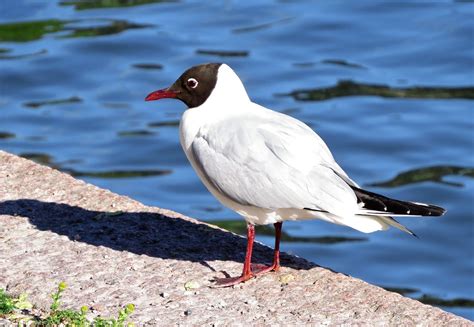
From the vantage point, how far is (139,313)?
6.24 m

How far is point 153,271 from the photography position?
6.76m

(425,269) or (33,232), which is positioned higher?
(33,232)

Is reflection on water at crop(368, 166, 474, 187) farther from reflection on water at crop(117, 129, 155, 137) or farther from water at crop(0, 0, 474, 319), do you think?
Answer: reflection on water at crop(117, 129, 155, 137)

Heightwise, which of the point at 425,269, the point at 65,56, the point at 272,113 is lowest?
the point at 425,269

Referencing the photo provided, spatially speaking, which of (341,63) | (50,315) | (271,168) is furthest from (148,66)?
(50,315)

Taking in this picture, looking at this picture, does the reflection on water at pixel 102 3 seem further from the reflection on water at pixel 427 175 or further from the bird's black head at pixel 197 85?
the bird's black head at pixel 197 85

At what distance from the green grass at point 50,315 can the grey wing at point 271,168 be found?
99 centimetres

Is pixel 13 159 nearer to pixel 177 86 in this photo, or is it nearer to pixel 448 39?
pixel 177 86

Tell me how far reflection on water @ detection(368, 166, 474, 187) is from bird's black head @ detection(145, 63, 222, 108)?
19.1 ft

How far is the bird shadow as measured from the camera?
23.3 ft

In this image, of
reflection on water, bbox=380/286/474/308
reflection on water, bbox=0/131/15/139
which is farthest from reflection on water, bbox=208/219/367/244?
reflection on water, bbox=0/131/15/139

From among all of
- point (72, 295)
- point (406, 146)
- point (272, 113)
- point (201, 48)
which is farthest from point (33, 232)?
point (201, 48)

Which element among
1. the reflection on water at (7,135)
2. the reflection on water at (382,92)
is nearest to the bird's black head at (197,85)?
the reflection on water at (7,135)

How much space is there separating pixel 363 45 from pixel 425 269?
475 cm
